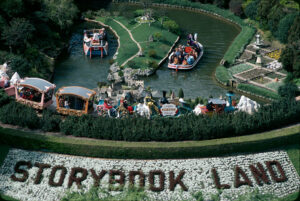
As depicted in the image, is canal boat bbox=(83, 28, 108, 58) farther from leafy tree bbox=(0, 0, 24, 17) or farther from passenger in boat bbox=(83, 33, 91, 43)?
leafy tree bbox=(0, 0, 24, 17)

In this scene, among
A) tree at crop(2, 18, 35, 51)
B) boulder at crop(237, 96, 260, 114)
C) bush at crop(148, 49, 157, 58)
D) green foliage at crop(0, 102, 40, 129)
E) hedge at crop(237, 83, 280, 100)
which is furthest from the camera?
bush at crop(148, 49, 157, 58)

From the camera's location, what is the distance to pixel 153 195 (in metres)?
37.5

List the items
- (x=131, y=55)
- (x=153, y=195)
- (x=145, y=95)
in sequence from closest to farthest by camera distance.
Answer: (x=153, y=195) → (x=145, y=95) → (x=131, y=55)

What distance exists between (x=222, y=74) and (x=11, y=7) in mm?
26640

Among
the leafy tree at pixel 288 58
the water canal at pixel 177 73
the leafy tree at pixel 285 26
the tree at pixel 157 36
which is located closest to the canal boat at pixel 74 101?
the water canal at pixel 177 73

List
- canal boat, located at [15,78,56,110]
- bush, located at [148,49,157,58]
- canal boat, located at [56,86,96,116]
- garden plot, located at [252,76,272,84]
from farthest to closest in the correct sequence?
bush, located at [148,49,157,58]
garden plot, located at [252,76,272,84]
canal boat, located at [15,78,56,110]
canal boat, located at [56,86,96,116]

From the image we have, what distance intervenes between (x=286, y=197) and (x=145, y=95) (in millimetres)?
16464

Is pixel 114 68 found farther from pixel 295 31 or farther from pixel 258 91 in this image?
pixel 295 31

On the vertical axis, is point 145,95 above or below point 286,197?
above

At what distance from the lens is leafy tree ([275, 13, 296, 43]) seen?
213 feet

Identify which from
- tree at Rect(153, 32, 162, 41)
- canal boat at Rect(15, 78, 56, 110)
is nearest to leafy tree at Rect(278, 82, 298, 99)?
canal boat at Rect(15, 78, 56, 110)

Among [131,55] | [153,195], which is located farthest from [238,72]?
[153,195]

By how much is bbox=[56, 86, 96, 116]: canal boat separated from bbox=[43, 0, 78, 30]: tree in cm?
2654

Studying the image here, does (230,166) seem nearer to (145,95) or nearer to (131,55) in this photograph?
(145,95)
